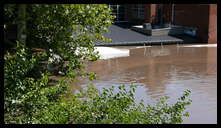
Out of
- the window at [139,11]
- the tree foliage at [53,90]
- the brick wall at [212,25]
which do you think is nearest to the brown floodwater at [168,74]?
the brick wall at [212,25]

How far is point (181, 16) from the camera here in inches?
1153

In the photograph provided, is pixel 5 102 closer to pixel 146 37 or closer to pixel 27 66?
pixel 27 66

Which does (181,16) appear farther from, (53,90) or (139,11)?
(53,90)

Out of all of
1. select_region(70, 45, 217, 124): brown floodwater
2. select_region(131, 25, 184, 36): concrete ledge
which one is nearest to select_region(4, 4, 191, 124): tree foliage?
select_region(70, 45, 217, 124): brown floodwater

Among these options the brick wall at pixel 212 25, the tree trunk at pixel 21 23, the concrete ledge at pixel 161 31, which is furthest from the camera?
the concrete ledge at pixel 161 31

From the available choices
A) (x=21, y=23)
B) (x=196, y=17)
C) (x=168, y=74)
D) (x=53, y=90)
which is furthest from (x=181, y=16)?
(x=21, y=23)

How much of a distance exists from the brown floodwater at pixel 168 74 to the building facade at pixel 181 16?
3557 mm

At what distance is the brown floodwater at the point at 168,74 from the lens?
11.7 meters

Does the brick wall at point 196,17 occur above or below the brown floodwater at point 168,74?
above

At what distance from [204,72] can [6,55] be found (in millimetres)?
13090

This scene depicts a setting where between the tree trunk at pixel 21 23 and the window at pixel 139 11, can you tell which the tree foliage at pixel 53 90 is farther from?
the window at pixel 139 11

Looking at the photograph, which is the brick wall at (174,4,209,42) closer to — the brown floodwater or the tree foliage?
the brown floodwater

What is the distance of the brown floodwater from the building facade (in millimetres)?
3557

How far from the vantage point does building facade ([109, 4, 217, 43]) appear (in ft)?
87.3
